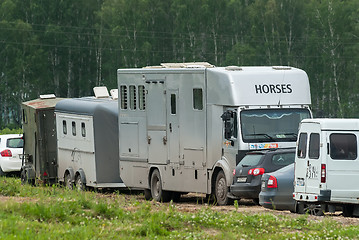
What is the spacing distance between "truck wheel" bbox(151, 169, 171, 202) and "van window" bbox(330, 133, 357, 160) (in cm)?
751

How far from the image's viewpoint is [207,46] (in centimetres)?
8300

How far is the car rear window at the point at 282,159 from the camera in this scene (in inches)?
757

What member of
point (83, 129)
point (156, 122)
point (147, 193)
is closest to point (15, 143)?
point (83, 129)

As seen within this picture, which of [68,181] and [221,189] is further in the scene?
[68,181]

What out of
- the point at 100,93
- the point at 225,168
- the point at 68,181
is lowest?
the point at 68,181

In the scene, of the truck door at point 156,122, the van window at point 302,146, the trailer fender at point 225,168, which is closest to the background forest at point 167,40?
the truck door at point 156,122

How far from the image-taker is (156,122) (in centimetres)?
2286

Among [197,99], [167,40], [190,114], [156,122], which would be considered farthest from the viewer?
[167,40]

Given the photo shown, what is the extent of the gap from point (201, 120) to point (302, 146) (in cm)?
Result: 469

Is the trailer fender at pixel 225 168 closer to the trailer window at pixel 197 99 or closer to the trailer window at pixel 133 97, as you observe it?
the trailer window at pixel 197 99

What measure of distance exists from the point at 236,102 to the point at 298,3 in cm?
6234

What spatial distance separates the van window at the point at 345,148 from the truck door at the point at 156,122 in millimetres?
7032

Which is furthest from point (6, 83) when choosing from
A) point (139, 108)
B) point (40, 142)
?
point (139, 108)

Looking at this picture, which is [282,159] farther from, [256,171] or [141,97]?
[141,97]
